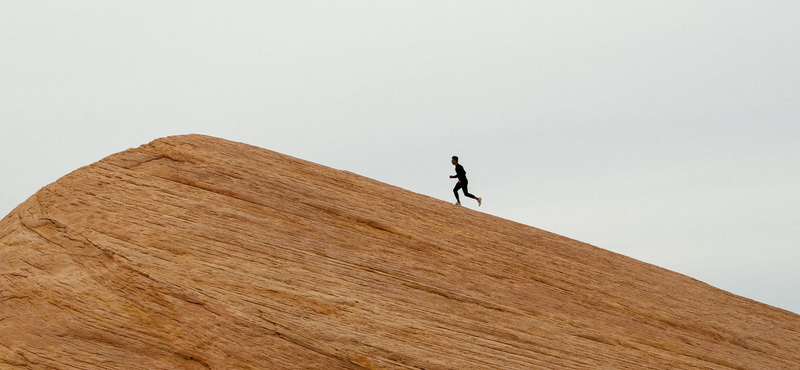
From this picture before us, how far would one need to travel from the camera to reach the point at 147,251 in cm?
1538

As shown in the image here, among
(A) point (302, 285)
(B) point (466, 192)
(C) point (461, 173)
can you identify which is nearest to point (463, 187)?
(B) point (466, 192)

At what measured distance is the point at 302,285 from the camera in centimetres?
1531

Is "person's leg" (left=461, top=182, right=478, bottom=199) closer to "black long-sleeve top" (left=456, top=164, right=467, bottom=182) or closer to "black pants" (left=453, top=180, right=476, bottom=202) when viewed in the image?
"black pants" (left=453, top=180, right=476, bottom=202)

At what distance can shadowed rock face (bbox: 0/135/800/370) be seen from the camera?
1386cm

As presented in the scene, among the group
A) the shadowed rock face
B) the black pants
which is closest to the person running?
the black pants

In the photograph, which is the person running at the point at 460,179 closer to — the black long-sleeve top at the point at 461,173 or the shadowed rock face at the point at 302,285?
the black long-sleeve top at the point at 461,173

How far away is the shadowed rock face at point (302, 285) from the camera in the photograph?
13.9 metres

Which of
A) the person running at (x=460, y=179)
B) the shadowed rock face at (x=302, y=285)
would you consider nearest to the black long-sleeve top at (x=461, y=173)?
the person running at (x=460, y=179)

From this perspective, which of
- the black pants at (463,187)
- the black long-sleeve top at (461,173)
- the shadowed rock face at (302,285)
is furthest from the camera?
the black long-sleeve top at (461,173)

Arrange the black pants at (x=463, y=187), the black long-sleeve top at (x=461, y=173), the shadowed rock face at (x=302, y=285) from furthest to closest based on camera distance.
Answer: the black long-sleeve top at (x=461, y=173) → the black pants at (x=463, y=187) → the shadowed rock face at (x=302, y=285)

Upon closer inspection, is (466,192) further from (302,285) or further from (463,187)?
(302,285)

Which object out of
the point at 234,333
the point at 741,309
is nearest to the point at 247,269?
the point at 234,333

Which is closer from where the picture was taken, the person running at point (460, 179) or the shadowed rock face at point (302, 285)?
the shadowed rock face at point (302, 285)

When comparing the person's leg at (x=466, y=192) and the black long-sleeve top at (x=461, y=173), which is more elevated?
the black long-sleeve top at (x=461, y=173)
